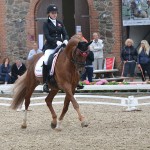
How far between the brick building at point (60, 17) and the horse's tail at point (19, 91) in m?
12.1

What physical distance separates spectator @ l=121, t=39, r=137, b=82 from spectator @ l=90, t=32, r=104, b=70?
156 cm

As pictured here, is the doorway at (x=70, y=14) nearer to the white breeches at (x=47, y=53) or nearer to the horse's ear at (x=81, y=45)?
the white breeches at (x=47, y=53)

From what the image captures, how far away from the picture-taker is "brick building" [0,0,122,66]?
26.2 m

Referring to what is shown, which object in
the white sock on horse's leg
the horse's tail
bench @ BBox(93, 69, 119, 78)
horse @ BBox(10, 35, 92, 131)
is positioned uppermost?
horse @ BBox(10, 35, 92, 131)

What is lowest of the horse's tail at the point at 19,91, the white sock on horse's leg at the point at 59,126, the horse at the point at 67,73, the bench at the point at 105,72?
the bench at the point at 105,72

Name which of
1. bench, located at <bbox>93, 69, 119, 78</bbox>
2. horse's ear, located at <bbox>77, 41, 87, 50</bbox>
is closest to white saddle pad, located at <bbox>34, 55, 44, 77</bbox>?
horse's ear, located at <bbox>77, 41, 87, 50</bbox>

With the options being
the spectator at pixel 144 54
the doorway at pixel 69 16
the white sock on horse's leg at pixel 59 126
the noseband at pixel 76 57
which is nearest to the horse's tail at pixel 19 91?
the white sock on horse's leg at pixel 59 126

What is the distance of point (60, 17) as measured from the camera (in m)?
27.5

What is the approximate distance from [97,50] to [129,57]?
2075mm

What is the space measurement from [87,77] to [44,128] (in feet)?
34.5

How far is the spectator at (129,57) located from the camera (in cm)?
2305

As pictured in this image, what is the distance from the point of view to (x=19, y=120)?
1507 cm

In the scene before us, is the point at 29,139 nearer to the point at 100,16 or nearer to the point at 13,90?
the point at 13,90

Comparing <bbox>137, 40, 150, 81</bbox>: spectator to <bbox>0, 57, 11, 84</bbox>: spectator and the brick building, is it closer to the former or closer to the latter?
the brick building
